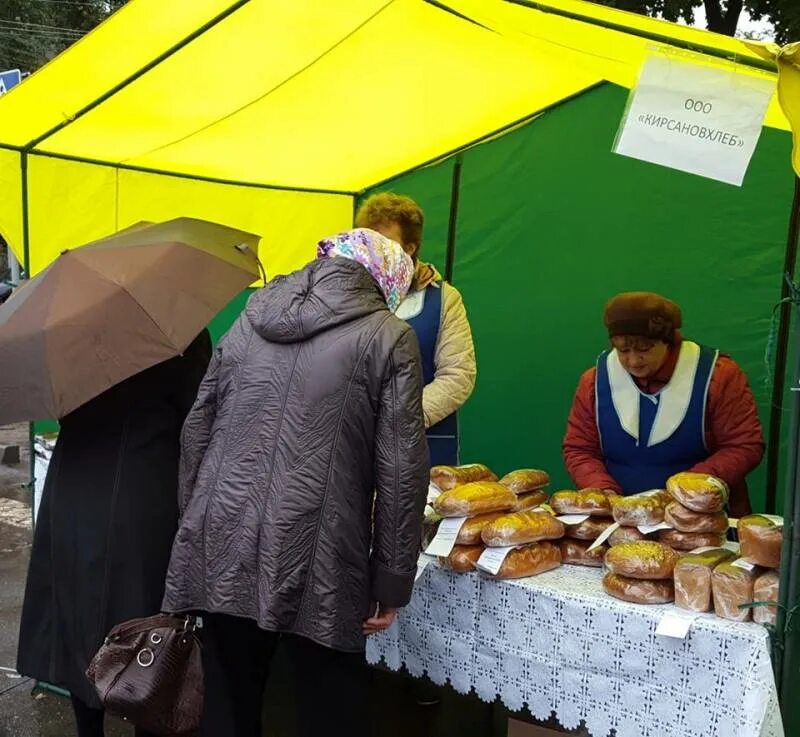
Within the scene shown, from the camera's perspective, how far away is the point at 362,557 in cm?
179

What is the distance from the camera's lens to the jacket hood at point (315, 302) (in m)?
1.78

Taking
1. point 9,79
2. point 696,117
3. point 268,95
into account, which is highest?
point 9,79

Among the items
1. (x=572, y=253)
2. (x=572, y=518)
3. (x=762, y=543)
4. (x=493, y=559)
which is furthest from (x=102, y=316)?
(x=572, y=253)

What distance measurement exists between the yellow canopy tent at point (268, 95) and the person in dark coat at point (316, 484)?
99 cm

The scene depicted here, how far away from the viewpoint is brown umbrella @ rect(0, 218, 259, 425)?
2086 millimetres

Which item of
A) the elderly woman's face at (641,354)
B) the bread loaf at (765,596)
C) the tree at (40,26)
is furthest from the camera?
the tree at (40,26)

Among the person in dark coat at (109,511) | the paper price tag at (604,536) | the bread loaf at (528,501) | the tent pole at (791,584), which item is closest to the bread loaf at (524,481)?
the bread loaf at (528,501)

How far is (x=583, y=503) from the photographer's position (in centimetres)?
231

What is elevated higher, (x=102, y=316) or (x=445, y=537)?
(x=102, y=316)

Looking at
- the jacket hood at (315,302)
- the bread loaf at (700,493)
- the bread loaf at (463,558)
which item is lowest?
the bread loaf at (463,558)

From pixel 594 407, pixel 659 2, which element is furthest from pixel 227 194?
pixel 659 2

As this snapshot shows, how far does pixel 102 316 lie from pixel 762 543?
1706 millimetres

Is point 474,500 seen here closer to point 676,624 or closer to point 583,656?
point 583,656

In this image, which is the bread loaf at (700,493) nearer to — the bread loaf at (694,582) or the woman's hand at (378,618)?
the bread loaf at (694,582)
